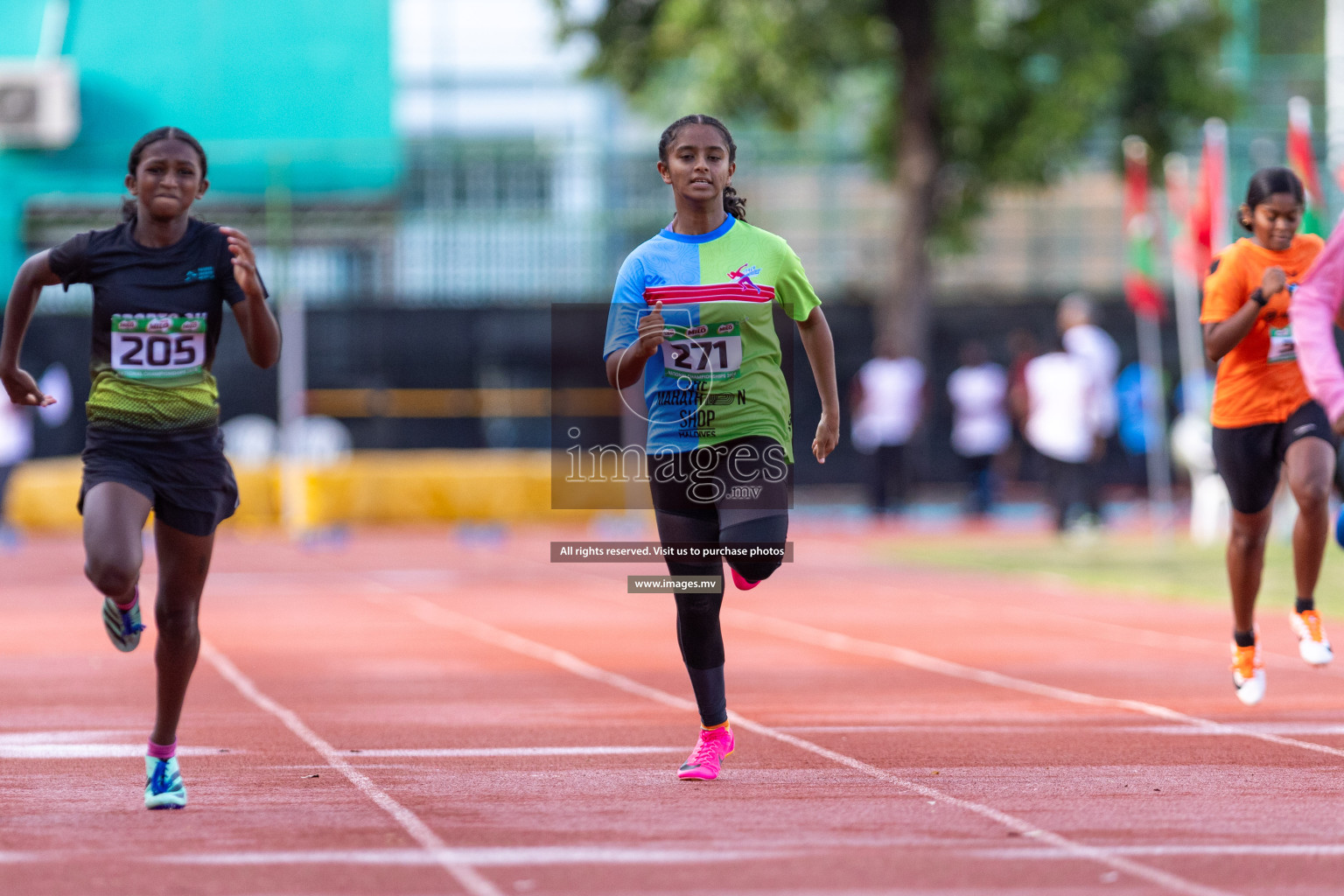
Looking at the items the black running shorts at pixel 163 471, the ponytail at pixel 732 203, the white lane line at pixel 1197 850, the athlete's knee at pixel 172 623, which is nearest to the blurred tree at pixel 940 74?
the ponytail at pixel 732 203

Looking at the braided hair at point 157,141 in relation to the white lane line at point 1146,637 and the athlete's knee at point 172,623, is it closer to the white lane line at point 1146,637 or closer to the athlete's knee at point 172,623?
the athlete's knee at point 172,623

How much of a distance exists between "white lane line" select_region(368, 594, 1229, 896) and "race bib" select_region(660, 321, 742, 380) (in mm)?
1363

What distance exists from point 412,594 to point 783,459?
Answer: 8.83 meters

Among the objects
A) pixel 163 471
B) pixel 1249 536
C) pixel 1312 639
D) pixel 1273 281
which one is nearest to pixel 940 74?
pixel 1249 536

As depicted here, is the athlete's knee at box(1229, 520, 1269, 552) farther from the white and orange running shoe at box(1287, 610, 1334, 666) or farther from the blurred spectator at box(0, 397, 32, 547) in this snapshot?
the blurred spectator at box(0, 397, 32, 547)

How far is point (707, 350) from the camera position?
6.41m

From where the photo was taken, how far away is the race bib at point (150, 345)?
596cm

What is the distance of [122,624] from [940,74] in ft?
64.6

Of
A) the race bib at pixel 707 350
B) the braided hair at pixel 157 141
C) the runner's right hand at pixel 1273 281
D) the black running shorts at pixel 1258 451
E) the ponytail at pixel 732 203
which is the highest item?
the braided hair at pixel 157 141

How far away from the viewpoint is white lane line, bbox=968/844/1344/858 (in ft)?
16.7

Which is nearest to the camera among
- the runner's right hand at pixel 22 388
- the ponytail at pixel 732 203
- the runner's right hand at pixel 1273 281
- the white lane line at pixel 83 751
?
the runner's right hand at pixel 22 388

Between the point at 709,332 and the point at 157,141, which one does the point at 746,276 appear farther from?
the point at 157,141

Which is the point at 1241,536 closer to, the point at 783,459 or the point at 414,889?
the point at 783,459

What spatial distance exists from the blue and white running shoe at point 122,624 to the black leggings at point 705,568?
5.31 ft
